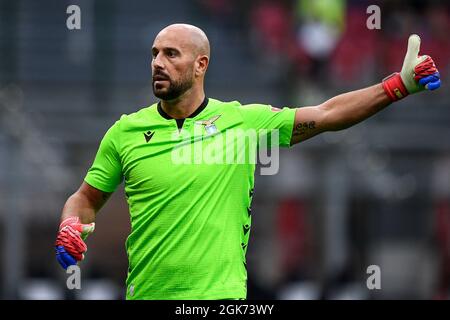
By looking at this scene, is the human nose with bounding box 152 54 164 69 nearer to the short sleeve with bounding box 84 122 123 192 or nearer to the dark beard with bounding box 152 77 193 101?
the dark beard with bounding box 152 77 193 101

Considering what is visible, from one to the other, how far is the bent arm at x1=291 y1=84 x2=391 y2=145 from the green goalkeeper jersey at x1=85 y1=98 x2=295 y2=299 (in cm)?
8

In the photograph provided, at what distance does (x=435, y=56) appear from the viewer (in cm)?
1853

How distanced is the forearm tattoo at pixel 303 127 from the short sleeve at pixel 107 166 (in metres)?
1.14

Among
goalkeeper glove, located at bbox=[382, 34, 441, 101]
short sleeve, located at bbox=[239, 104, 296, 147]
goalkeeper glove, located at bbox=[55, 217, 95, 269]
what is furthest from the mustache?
goalkeeper glove, located at bbox=[382, 34, 441, 101]

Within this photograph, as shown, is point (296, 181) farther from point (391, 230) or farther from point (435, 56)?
point (435, 56)

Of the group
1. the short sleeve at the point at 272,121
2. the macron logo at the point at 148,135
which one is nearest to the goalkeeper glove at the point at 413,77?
the short sleeve at the point at 272,121

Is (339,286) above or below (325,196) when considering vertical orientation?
below

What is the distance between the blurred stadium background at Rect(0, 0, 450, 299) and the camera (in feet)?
50.8

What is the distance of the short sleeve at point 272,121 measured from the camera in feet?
23.0

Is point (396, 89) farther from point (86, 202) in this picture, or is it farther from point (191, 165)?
point (86, 202)

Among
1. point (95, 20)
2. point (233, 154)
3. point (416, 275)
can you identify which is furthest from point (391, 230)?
point (233, 154)

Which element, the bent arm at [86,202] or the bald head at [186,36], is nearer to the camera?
the bald head at [186,36]

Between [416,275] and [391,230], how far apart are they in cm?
85

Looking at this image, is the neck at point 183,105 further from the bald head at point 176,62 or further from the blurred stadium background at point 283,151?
the blurred stadium background at point 283,151
